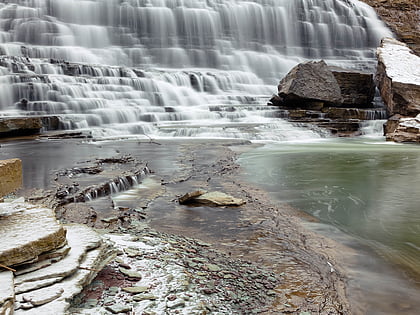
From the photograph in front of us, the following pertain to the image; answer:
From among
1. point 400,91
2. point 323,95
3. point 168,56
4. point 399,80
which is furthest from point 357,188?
point 168,56

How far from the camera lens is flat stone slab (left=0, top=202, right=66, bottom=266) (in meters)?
1.69

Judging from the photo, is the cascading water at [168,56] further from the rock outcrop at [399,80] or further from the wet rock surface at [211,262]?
the wet rock surface at [211,262]

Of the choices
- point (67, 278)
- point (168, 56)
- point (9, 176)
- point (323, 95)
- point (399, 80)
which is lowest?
point (67, 278)

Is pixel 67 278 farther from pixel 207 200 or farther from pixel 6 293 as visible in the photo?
pixel 207 200

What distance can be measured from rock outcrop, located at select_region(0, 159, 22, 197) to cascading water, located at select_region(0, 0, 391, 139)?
29.3ft

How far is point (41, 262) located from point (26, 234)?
0.14 m

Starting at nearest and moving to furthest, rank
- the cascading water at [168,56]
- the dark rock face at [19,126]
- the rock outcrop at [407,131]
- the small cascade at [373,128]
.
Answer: the dark rock face at [19,126], the rock outcrop at [407,131], the cascading water at [168,56], the small cascade at [373,128]

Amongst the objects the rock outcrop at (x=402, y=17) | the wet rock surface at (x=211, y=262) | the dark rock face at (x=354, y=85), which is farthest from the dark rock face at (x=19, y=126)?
the rock outcrop at (x=402, y=17)

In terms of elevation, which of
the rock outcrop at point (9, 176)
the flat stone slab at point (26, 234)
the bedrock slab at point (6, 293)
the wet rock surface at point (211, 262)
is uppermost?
the rock outcrop at point (9, 176)

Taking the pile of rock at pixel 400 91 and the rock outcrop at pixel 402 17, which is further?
the rock outcrop at pixel 402 17

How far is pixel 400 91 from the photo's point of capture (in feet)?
41.3

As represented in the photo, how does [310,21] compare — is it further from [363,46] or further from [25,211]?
[25,211]

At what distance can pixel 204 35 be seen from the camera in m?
22.0

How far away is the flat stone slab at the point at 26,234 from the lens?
5.54 ft
